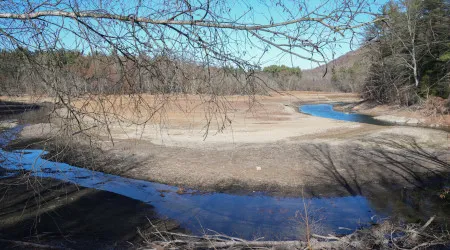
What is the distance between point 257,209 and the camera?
10.1m

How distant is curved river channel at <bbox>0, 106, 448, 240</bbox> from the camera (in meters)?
8.65

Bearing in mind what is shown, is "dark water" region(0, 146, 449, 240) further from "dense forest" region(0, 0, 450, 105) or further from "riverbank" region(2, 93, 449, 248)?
"dense forest" region(0, 0, 450, 105)

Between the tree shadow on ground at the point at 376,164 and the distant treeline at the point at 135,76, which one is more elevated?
the distant treeline at the point at 135,76

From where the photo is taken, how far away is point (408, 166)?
47.5 ft

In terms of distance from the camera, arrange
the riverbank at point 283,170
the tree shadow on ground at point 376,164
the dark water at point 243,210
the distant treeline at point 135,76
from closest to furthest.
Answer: the distant treeline at point 135,76, the dark water at point 243,210, the riverbank at point 283,170, the tree shadow on ground at point 376,164

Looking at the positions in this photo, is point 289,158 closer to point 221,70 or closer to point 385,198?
point 385,198

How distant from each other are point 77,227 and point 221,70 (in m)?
7.10

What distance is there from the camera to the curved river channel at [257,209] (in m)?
8.65

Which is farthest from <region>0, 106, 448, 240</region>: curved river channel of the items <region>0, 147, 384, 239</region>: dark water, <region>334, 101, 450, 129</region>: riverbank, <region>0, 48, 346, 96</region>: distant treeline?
<region>334, 101, 450, 129</region>: riverbank

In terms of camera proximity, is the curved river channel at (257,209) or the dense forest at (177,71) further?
the curved river channel at (257,209)

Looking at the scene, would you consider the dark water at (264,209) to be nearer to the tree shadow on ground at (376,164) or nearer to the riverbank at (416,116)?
the tree shadow on ground at (376,164)

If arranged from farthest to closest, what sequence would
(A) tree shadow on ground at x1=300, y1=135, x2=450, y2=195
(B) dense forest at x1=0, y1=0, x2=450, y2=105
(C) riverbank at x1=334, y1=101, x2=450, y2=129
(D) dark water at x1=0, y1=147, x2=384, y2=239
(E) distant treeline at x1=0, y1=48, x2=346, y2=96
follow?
(C) riverbank at x1=334, y1=101, x2=450, y2=129, (A) tree shadow on ground at x1=300, y1=135, x2=450, y2=195, (D) dark water at x1=0, y1=147, x2=384, y2=239, (E) distant treeline at x1=0, y1=48, x2=346, y2=96, (B) dense forest at x1=0, y1=0, x2=450, y2=105

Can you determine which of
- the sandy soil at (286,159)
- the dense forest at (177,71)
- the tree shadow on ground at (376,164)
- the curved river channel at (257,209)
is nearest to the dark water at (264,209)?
the curved river channel at (257,209)

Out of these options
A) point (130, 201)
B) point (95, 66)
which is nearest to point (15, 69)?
point (95, 66)
